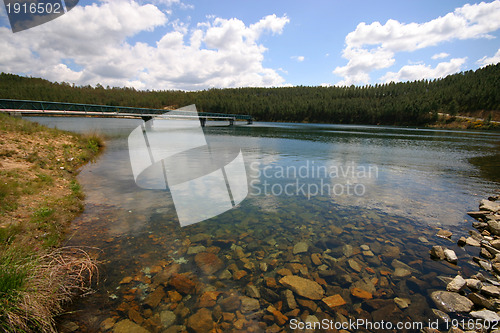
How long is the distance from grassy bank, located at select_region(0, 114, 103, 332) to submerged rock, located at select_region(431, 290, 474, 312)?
25.2 feet

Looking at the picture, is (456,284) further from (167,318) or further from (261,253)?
(167,318)

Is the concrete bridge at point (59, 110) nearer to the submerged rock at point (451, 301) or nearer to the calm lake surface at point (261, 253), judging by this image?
the calm lake surface at point (261, 253)

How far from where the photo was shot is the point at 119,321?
14.3ft

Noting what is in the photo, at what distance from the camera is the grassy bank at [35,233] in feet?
11.3

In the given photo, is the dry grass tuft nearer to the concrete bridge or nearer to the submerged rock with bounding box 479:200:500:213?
the concrete bridge

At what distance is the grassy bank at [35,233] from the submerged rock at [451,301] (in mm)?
7685

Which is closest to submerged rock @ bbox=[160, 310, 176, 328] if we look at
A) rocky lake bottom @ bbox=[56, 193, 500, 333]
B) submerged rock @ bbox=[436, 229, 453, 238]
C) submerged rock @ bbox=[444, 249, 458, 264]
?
rocky lake bottom @ bbox=[56, 193, 500, 333]

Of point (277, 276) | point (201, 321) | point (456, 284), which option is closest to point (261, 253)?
point (277, 276)

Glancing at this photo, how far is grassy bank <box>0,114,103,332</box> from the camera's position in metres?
3.43

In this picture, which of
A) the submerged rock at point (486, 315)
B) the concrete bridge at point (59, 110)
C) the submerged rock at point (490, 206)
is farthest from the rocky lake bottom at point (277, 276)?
the concrete bridge at point (59, 110)

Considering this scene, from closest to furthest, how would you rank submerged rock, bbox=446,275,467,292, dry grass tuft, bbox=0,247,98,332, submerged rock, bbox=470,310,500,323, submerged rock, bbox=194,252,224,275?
dry grass tuft, bbox=0,247,98,332
submerged rock, bbox=470,310,500,323
submerged rock, bbox=446,275,467,292
submerged rock, bbox=194,252,224,275

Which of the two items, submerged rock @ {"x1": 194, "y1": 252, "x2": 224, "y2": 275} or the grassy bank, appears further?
submerged rock @ {"x1": 194, "y1": 252, "x2": 224, "y2": 275}

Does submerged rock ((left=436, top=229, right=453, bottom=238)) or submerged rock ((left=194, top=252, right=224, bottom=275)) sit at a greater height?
submerged rock ((left=194, top=252, right=224, bottom=275))

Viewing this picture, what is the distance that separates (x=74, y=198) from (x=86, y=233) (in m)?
3.46
